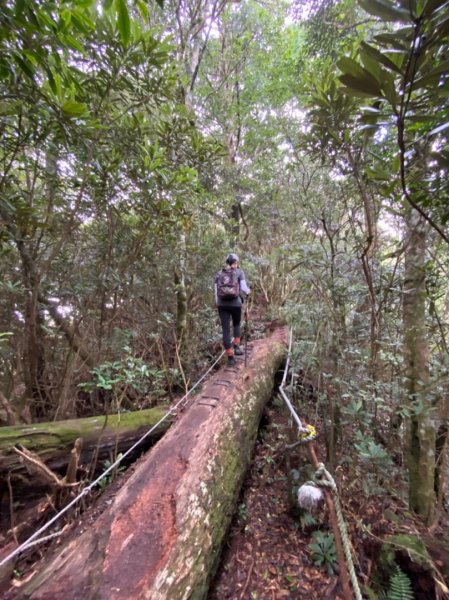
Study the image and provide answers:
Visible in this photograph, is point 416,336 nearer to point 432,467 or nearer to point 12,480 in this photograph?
point 432,467

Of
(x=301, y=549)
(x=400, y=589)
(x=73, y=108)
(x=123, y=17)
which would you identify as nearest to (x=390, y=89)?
(x=123, y=17)

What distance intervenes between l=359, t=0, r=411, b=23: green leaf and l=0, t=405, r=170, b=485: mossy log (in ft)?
10.6

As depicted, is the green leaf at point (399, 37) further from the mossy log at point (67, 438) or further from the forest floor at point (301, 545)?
the mossy log at point (67, 438)

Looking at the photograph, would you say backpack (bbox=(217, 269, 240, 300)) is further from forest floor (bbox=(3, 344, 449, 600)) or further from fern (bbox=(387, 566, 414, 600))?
fern (bbox=(387, 566, 414, 600))

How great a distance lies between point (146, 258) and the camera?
189 inches

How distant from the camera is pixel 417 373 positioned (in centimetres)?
246

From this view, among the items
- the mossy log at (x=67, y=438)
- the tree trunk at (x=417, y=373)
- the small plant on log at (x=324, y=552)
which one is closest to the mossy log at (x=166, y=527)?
the mossy log at (x=67, y=438)

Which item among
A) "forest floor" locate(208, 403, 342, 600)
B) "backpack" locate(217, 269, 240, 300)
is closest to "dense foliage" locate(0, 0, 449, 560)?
"forest floor" locate(208, 403, 342, 600)

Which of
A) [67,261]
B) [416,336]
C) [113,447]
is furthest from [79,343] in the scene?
[416,336]

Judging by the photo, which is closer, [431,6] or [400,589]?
[431,6]

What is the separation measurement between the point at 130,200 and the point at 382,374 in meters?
3.75

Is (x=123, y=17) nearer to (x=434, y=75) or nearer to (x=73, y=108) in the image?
(x=73, y=108)

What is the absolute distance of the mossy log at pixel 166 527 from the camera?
152 cm

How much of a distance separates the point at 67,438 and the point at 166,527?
61.3 inches
